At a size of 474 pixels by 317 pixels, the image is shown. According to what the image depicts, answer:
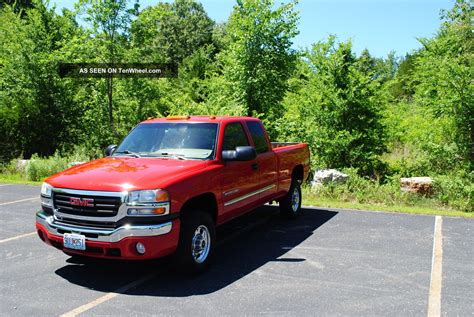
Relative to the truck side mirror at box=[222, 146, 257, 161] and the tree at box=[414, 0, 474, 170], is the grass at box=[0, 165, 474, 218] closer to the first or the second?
the tree at box=[414, 0, 474, 170]

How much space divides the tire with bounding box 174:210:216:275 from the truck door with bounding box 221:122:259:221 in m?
0.60

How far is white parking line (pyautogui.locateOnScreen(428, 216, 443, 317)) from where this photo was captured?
438 centimetres

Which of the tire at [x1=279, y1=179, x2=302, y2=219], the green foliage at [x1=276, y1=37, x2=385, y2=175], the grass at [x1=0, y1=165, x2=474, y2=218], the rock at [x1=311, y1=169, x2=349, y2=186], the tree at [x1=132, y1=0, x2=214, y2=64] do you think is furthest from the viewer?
the tree at [x1=132, y1=0, x2=214, y2=64]

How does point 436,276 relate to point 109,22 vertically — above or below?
below

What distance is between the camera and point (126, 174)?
17.0 ft

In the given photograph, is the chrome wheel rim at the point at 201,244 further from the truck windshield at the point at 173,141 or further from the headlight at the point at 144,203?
the truck windshield at the point at 173,141

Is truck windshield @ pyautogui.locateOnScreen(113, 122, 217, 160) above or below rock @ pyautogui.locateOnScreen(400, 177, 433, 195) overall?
above

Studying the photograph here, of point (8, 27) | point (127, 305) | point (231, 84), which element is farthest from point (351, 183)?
point (8, 27)

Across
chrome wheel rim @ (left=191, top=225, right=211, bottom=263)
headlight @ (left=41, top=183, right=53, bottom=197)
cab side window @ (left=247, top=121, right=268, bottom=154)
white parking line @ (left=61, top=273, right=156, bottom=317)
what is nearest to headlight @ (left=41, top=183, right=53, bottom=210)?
headlight @ (left=41, top=183, right=53, bottom=197)

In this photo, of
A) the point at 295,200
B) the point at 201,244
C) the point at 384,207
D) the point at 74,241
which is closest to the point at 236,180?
the point at 201,244

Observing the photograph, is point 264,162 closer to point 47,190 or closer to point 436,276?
point 436,276

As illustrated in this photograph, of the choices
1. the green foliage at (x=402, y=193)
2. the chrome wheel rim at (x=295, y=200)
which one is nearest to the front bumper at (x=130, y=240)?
the chrome wheel rim at (x=295, y=200)

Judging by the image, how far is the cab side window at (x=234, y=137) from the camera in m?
6.35

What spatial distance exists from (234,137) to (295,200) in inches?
109
